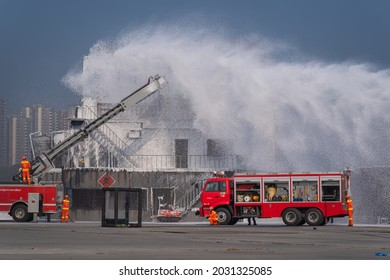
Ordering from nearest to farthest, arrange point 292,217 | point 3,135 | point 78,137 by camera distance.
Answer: point 292,217 → point 78,137 → point 3,135

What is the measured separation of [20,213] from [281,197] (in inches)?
566

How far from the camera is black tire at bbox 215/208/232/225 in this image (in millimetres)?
43750

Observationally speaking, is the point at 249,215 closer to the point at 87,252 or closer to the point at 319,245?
the point at 319,245

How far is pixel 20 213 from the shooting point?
155 feet

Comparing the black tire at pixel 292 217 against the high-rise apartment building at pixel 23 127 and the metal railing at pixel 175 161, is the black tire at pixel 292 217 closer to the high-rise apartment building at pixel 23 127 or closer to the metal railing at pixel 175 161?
the metal railing at pixel 175 161

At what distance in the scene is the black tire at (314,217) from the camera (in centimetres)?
4206

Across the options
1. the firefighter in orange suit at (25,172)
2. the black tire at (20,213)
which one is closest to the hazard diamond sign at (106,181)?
the firefighter in orange suit at (25,172)

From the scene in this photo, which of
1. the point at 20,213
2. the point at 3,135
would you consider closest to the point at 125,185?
the point at 20,213

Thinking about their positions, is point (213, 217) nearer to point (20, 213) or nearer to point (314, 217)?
point (314, 217)

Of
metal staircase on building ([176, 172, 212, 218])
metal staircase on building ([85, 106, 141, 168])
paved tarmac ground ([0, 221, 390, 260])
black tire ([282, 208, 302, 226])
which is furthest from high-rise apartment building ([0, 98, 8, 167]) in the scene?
paved tarmac ground ([0, 221, 390, 260])

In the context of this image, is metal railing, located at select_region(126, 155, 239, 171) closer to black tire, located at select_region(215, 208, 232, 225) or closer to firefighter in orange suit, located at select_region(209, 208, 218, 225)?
black tire, located at select_region(215, 208, 232, 225)

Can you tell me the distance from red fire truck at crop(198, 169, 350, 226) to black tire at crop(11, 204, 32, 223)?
9.88 meters

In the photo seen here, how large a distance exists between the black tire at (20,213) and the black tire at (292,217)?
14.4 meters

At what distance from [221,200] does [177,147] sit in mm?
19624
